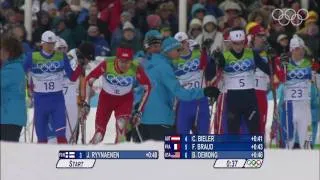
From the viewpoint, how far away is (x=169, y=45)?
225 inches

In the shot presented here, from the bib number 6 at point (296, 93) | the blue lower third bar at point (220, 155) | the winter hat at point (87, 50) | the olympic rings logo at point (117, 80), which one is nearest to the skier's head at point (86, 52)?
the winter hat at point (87, 50)

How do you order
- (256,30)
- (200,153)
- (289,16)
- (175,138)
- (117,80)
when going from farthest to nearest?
(117,80)
(256,30)
(289,16)
(175,138)
(200,153)

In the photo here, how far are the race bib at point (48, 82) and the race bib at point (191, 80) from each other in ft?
2.23

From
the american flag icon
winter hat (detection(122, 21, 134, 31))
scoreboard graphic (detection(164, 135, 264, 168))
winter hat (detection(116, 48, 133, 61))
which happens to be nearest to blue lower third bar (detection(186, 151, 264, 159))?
scoreboard graphic (detection(164, 135, 264, 168))

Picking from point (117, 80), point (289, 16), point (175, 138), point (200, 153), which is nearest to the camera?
point (200, 153)

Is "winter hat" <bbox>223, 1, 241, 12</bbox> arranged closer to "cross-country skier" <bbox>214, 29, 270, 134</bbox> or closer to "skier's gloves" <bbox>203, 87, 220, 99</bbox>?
"cross-country skier" <bbox>214, 29, 270, 134</bbox>

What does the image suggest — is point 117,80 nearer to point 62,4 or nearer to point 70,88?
point 70,88

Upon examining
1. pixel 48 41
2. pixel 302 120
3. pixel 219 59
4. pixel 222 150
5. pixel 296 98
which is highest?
pixel 48 41

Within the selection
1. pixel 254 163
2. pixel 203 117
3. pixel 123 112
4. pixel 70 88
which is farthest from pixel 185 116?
pixel 70 88

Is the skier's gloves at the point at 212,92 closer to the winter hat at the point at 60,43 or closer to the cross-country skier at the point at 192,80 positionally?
the cross-country skier at the point at 192,80

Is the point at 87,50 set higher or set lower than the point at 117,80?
higher

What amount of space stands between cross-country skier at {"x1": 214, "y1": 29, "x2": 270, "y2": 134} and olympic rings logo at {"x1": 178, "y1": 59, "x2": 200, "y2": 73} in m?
0.11

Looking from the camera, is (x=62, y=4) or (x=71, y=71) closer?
(x=62, y=4)

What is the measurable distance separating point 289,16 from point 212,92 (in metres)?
0.58
